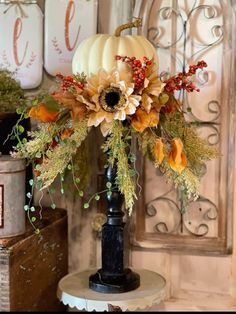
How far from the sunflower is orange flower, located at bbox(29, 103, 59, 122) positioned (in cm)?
8

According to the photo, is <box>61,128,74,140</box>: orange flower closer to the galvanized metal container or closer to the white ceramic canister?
the galvanized metal container

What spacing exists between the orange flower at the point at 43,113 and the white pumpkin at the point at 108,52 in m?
0.16

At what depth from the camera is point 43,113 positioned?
136cm

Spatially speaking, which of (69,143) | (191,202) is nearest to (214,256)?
(191,202)

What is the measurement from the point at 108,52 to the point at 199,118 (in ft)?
1.42

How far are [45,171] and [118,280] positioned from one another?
1.31 feet

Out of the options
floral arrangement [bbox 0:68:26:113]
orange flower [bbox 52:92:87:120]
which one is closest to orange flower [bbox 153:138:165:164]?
orange flower [bbox 52:92:87:120]

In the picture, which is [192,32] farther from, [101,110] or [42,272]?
[42,272]

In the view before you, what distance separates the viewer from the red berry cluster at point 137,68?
1.31m

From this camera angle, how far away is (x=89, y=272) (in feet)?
5.48

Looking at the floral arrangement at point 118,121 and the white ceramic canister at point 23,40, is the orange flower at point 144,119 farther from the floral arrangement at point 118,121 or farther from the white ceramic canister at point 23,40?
the white ceramic canister at point 23,40

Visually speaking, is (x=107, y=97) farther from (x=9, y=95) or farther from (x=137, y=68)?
(x=9, y=95)

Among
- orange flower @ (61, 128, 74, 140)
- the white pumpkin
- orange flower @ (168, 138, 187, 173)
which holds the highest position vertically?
the white pumpkin

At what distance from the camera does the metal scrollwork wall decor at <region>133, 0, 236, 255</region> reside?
1643 mm
